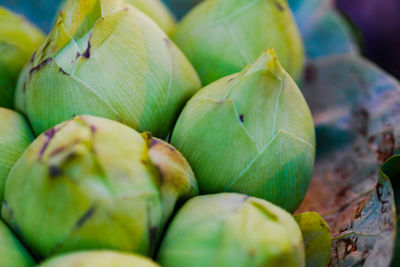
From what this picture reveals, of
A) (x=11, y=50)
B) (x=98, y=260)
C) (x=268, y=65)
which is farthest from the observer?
(x=11, y=50)

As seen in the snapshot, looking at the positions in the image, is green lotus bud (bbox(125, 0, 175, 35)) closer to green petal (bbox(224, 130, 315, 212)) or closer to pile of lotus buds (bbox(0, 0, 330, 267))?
pile of lotus buds (bbox(0, 0, 330, 267))

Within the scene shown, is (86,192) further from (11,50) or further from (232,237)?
(11,50)

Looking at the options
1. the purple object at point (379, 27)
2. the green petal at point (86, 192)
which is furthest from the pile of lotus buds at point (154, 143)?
the purple object at point (379, 27)

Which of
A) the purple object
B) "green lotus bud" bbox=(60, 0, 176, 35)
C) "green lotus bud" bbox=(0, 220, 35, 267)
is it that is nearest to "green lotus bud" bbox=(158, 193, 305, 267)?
"green lotus bud" bbox=(0, 220, 35, 267)

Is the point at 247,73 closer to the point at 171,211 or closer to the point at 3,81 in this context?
the point at 171,211

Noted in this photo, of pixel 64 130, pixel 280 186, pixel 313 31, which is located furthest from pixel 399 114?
pixel 64 130

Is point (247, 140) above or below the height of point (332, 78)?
above

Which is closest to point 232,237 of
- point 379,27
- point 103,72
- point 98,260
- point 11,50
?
point 98,260
